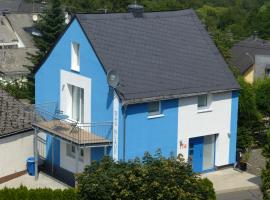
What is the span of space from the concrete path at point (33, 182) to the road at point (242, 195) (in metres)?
6.54

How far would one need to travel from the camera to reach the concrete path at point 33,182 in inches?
1127

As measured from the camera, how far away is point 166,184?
19.8 meters

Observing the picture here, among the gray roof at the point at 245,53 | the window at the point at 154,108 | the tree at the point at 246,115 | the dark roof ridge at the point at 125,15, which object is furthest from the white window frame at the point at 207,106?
the gray roof at the point at 245,53

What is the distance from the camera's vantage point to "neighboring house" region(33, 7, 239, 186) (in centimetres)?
2706

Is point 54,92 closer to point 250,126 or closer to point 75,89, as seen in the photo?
point 75,89

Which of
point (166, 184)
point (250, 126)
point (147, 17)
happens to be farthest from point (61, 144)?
point (166, 184)

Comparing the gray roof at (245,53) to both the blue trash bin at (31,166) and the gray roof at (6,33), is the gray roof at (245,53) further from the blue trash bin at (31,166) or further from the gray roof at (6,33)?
the blue trash bin at (31,166)

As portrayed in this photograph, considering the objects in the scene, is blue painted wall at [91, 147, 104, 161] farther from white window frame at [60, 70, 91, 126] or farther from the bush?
the bush

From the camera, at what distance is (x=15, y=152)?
97.9ft

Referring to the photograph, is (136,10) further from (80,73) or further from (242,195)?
(242,195)

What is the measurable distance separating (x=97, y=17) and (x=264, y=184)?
1164cm

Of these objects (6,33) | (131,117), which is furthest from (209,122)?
(6,33)

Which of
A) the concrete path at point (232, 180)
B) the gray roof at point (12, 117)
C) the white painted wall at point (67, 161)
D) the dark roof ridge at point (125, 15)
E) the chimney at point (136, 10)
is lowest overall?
the concrete path at point (232, 180)

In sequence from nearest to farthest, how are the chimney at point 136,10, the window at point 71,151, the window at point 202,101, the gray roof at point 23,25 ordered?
the window at point 202,101, the window at point 71,151, the chimney at point 136,10, the gray roof at point 23,25
